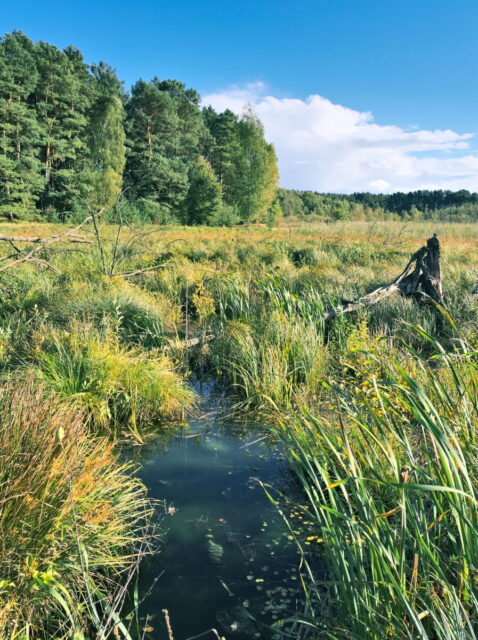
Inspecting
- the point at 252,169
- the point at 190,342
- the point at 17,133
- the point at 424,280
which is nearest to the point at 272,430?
the point at 190,342

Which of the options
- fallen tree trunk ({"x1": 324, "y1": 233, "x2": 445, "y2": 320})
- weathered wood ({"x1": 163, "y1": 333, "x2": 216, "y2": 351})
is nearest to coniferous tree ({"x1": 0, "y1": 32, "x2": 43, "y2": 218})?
weathered wood ({"x1": 163, "y1": 333, "x2": 216, "y2": 351})

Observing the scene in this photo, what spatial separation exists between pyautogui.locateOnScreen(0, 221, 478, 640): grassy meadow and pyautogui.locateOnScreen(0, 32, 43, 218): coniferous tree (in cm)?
2667

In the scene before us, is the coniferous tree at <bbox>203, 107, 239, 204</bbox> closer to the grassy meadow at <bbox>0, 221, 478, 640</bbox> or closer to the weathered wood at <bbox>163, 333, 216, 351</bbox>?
the grassy meadow at <bbox>0, 221, 478, 640</bbox>

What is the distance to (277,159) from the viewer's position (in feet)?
172

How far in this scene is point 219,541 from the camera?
9.20 ft

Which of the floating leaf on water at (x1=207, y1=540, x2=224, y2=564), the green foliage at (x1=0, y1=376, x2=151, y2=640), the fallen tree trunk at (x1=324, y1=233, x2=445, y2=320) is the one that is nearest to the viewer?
the green foliage at (x1=0, y1=376, x2=151, y2=640)

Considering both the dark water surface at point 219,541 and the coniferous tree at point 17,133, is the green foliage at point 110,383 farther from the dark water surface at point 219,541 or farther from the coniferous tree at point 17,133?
the coniferous tree at point 17,133

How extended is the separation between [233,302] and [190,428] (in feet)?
8.70

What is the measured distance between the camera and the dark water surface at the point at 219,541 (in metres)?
2.28

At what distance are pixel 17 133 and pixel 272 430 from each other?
3855cm

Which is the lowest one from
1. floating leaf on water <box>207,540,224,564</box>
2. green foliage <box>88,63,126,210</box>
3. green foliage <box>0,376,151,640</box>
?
floating leaf on water <box>207,540,224,564</box>

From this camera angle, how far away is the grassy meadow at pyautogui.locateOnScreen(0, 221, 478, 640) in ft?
5.10

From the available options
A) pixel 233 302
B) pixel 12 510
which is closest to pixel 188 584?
pixel 12 510

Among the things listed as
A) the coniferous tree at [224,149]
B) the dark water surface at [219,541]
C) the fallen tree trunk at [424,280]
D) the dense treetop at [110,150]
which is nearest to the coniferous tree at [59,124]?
the dense treetop at [110,150]
